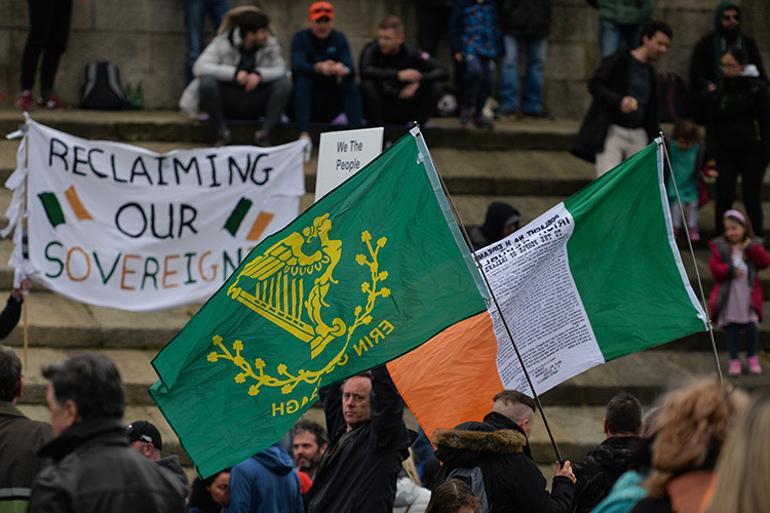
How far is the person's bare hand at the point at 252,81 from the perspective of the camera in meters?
14.3

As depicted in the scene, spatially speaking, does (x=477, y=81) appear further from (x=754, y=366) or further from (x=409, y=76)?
(x=754, y=366)

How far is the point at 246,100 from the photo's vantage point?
1456 cm

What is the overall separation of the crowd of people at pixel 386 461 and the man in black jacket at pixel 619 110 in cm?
453

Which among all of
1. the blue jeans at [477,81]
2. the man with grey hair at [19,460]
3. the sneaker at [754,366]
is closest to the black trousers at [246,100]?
the blue jeans at [477,81]

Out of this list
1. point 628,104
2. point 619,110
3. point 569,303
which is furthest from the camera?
point 619,110

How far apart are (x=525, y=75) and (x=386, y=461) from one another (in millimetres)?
9170

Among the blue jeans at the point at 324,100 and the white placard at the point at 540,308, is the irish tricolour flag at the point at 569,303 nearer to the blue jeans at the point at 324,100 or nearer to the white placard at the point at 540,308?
the white placard at the point at 540,308

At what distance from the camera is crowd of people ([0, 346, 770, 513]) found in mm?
4836

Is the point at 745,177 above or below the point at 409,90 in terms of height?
below

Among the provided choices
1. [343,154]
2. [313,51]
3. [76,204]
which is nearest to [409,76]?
[313,51]

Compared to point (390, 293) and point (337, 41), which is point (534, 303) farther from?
point (337, 41)

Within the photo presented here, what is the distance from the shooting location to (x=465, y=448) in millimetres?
7480

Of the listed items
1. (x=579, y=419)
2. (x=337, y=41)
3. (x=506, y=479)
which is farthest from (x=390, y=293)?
(x=337, y=41)

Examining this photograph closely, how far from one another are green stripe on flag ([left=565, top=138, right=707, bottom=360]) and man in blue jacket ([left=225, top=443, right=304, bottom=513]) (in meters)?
1.71
